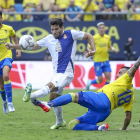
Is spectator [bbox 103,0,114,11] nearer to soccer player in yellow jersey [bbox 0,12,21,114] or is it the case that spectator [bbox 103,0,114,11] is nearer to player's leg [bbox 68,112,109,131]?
soccer player in yellow jersey [bbox 0,12,21,114]

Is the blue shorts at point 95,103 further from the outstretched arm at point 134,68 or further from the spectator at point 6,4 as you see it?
the spectator at point 6,4

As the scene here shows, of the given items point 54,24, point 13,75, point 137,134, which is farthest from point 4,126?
point 13,75

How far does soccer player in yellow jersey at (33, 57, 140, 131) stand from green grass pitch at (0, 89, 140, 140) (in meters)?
0.29

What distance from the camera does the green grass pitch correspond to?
4574 mm

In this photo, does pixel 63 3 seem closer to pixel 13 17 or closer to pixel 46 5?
pixel 46 5

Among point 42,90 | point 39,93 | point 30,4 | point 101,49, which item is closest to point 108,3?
point 30,4

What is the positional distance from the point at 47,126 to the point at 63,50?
1605 mm

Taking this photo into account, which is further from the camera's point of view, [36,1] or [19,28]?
[36,1]

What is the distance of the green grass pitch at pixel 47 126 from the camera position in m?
4.57

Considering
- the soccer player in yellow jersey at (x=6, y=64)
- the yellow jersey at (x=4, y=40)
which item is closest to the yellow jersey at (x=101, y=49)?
the soccer player in yellow jersey at (x=6, y=64)

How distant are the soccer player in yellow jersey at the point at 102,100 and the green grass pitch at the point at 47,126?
287 mm

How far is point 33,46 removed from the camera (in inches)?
226

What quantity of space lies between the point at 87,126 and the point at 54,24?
2.02m

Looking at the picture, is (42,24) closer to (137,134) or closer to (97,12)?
(97,12)
